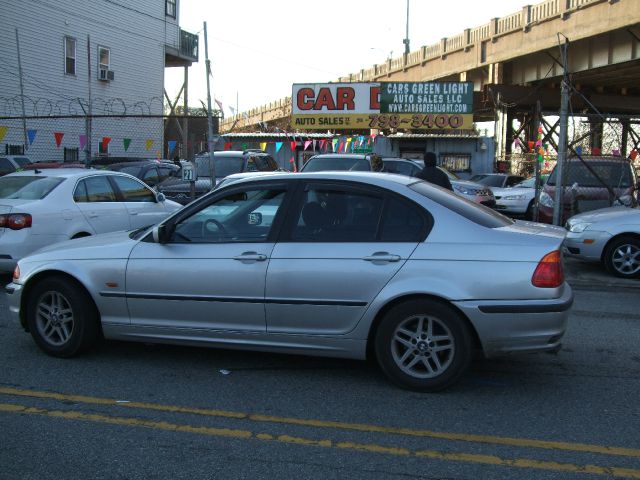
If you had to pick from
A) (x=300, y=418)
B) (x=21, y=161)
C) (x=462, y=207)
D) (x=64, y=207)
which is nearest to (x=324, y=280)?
(x=300, y=418)

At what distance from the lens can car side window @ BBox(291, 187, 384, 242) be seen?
4.87 meters

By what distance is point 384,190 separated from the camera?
495 cm

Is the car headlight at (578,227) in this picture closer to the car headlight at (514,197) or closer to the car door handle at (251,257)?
the car door handle at (251,257)

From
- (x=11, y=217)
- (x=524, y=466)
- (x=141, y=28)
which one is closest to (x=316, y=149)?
(x=141, y=28)

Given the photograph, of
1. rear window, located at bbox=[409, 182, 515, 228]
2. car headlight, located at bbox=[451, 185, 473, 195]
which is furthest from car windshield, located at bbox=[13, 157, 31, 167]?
rear window, located at bbox=[409, 182, 515, 228]

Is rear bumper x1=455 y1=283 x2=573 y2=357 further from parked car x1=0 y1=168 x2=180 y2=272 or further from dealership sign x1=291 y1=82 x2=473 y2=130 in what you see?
dealership sign x1=291 y1=82 x2=473 y2=130

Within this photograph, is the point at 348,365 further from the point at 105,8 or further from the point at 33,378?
the point at 105,8

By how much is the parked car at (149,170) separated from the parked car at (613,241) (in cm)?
987

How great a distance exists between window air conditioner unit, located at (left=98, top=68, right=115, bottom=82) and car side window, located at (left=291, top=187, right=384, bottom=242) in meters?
25.2

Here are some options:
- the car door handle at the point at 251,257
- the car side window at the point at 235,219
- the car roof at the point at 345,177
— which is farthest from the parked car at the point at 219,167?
the car door handle at the point at 251,257

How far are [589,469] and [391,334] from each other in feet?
5.17

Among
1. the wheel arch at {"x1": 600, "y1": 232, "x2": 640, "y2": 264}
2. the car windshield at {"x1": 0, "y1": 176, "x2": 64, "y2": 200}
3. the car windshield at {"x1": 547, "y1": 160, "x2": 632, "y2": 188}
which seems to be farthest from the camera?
the car windshield at {"x1": 547, "y1": 160, "x2": 632, "y2": 188}

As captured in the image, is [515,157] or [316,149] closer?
[316,149]

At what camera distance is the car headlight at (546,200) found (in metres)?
13.0
